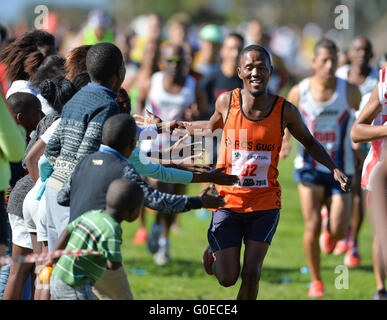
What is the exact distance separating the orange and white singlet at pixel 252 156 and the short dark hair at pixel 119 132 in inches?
62.2

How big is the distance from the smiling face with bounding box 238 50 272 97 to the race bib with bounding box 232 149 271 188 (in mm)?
502

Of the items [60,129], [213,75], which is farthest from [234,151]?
[213,75]

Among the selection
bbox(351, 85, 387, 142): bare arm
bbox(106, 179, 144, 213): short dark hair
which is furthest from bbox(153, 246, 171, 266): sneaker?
bbox(106, 179, 144, 213): short dark hair

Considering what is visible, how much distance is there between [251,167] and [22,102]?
195 centimetres

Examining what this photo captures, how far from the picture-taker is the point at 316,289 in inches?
331

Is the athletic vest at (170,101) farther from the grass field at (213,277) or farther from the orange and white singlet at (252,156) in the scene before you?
the orange and white singlet at (252,156)

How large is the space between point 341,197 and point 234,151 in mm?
2638

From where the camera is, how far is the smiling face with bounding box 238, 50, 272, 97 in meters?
6.24

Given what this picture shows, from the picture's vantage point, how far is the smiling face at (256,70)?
6242mm

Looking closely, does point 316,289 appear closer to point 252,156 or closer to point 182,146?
point 252,156

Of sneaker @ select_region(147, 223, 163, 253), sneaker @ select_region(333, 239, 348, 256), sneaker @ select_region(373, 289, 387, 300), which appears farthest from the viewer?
sneaker @ select_region(333, 239, 348, 256)

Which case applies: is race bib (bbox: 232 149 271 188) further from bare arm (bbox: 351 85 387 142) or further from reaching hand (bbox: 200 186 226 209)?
reaching hand (bbox: 200 186 226 209)

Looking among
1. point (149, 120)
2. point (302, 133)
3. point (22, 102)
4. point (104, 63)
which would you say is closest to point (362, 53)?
point (302, 133)

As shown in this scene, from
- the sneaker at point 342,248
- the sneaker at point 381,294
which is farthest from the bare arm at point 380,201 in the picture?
the sneaker at point 342,248
